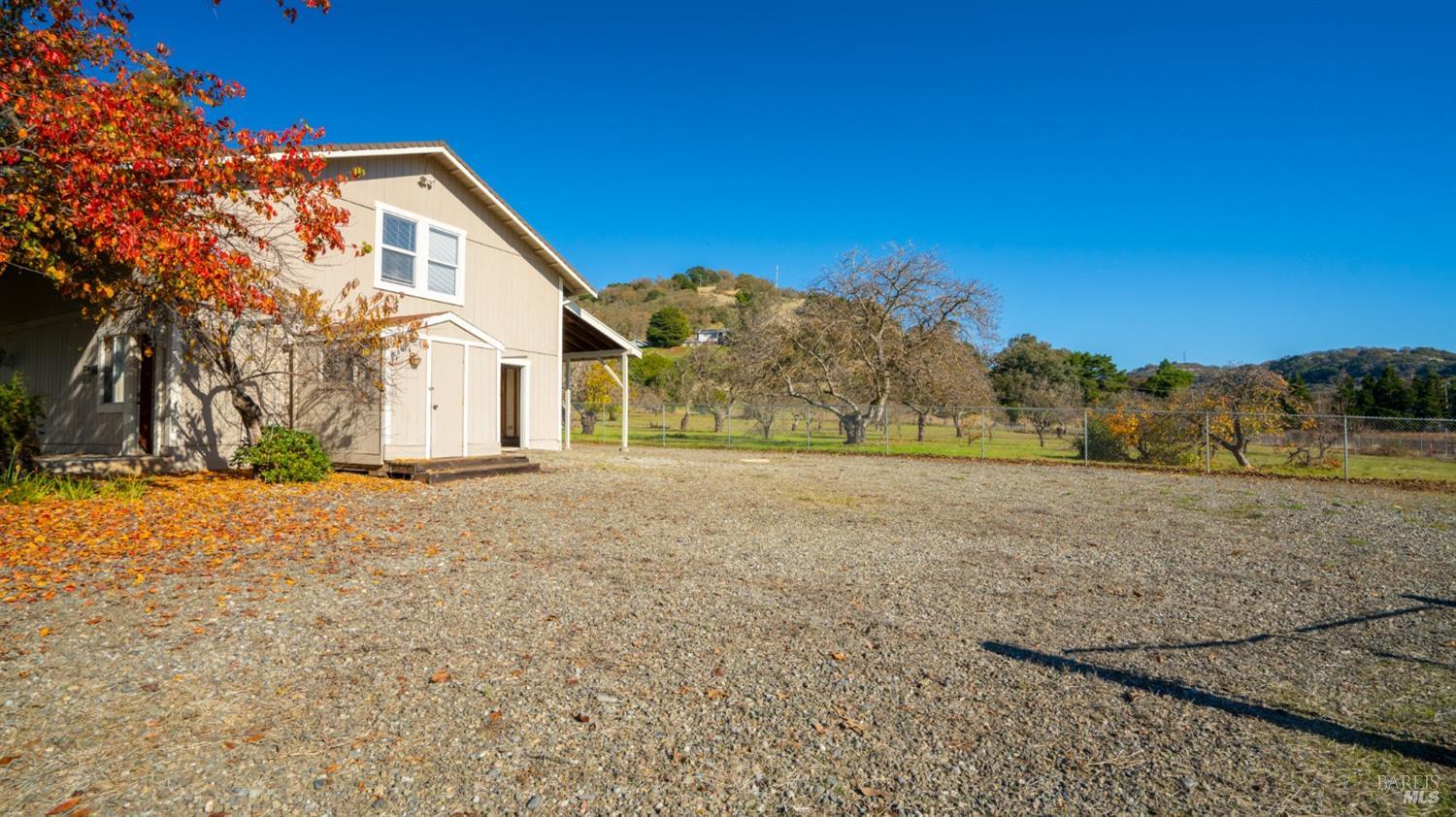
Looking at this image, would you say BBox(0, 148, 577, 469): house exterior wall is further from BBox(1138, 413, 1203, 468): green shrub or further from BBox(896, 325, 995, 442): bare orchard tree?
BBox(1138, 413, 1203, 468): green shrub

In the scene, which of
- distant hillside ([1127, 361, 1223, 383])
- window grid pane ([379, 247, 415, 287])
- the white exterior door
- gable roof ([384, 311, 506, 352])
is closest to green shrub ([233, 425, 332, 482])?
the white exterior door

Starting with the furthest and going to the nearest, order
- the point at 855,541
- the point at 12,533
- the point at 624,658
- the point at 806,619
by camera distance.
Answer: the point at 855,541 → the point at 12,533 → the point at 806,619 → the point at 624,658

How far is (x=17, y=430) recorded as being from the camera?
1013 centimetres

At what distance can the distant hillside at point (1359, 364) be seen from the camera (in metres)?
54.8

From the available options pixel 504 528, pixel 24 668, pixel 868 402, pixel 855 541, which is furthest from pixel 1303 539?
pixel 868 402

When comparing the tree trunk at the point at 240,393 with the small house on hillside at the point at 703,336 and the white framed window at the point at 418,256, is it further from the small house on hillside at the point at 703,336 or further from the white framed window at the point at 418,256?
the small house on hillside at the point at 703,336

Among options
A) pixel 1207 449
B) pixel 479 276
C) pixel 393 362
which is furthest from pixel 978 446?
pixel 393 362

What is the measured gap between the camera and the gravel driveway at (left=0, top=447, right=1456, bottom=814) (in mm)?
2969

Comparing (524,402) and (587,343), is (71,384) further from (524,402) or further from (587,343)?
(587,343)

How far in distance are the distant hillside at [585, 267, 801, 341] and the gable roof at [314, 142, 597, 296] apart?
49966mm

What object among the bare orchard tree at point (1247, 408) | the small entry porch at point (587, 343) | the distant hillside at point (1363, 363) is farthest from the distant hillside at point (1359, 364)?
the small entry porch at point (587, 343)

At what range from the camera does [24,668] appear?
3.98 metres

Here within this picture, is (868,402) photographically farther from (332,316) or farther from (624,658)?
(624,658)

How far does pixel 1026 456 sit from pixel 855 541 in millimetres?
15480
